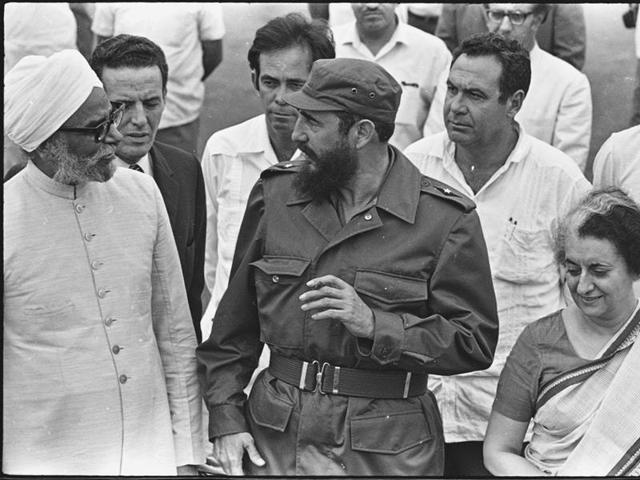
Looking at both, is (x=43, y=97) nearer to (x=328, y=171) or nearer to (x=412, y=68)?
(x=328, y=171)

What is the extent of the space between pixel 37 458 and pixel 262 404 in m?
0.74

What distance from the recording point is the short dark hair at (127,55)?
16.9 feet

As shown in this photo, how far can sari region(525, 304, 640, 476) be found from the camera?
4316 millimetres

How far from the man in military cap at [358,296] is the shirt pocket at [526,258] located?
982mm

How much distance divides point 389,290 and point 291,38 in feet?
5.44

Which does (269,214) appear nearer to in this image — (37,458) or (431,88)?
(37,458)

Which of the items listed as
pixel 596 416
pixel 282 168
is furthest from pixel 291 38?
pixel 596 416

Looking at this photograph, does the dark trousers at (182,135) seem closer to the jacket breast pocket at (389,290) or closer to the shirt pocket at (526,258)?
the shirt pocket at (526,258)

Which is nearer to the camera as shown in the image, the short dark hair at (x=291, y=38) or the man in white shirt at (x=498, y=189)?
the man in white shirt at (x=498, y=189)

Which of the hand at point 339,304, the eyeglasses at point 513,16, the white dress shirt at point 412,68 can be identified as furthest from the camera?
the white dress shirt at point 412,68

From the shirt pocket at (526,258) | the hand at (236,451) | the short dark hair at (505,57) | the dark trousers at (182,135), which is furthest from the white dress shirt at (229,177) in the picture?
the dark trousers at (182,135)

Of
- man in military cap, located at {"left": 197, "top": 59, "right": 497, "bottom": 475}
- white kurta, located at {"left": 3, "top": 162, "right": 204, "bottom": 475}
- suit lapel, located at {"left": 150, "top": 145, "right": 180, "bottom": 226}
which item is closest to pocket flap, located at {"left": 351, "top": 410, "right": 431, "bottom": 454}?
man in military cap, located at {"left": 197, "top": 59, "right": 497, "bottom": 475}

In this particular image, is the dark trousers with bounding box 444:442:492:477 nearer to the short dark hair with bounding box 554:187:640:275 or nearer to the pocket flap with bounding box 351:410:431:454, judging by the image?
the pocket flap with bounding box 351:410:431:454

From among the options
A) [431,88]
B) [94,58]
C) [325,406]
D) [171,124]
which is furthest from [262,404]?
[171,124]
